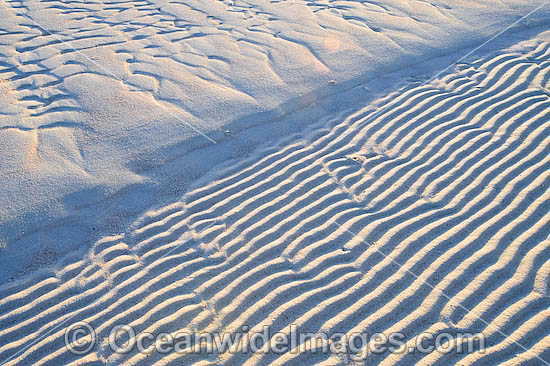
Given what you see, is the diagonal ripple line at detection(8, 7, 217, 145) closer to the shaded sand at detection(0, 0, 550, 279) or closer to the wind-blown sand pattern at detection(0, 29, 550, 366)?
the shaded sand at detection(0, 0, 550, 279)

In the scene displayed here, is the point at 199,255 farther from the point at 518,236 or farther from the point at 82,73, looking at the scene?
the point at 82,73

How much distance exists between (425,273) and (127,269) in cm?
220

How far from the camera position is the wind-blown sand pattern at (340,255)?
2.86 meters

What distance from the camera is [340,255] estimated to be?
3.33 metres

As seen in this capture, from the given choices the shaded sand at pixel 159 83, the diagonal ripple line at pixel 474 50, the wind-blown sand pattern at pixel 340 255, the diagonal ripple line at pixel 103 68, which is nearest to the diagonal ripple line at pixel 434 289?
the wind-blown sand pattern at pixel 340 255

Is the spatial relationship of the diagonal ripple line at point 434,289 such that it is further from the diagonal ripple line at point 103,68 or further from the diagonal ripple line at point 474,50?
the diagonal ripple line at point 103,68

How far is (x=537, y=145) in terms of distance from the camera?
14.0 ft

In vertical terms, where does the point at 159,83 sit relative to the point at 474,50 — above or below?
below

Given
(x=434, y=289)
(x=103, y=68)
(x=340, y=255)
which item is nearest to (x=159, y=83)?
(x=103, y=68)

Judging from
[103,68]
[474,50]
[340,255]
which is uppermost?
[474,50]

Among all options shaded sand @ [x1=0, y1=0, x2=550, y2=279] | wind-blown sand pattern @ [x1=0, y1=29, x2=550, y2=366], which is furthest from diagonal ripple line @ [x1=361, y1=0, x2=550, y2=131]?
wind-blown sand pattern @ [x1=0, y1=29, x2=550, y2=366]

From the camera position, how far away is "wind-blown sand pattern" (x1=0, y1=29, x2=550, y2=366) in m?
2.86

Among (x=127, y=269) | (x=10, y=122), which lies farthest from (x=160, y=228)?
(x=10, y=122)

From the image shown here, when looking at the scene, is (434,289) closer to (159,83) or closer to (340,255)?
(340,255)
